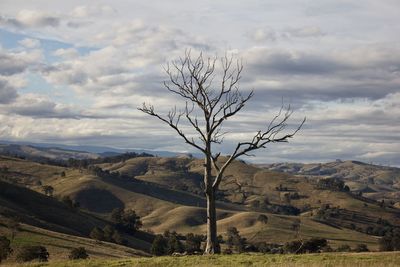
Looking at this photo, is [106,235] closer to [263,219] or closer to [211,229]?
[211,229]

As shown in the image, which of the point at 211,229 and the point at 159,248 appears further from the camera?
the point at 159,248

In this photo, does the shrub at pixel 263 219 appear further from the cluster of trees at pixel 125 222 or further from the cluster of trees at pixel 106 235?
the cluster of trees at pixel 106 235

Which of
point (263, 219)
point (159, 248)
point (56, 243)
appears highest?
point (56, 243)

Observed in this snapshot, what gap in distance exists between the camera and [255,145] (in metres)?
33.4

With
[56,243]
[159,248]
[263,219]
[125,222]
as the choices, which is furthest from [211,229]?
[263,219]

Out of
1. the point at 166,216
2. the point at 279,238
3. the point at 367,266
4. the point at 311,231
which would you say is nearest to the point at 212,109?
the point at 367,266

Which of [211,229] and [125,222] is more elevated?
[211,229]

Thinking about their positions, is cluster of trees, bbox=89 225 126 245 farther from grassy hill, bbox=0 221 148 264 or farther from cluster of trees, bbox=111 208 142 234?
grassy hill, bbox=0 221 148 264

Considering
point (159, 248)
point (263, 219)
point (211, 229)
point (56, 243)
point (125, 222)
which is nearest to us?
point (211, 229)

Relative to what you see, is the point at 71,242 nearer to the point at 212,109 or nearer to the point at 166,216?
the point at 212,109

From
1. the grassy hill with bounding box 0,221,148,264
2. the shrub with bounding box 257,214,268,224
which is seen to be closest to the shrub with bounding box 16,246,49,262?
the grassy hill with bounding box 0,221,148,264

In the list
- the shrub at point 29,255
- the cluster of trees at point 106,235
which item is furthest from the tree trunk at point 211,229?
the cluster of trees at point 106,235

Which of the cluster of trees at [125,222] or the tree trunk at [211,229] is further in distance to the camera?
the cluster of trees at [125,222]

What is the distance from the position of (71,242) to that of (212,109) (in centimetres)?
4512
